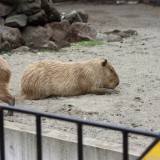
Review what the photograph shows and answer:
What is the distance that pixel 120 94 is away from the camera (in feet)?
23.4

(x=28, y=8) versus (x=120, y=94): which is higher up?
(x=28, y=8)

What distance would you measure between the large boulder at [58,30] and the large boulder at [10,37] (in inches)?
32.7

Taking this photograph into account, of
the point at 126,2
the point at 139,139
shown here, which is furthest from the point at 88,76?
the point at 126,2

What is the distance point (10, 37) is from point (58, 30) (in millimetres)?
1474

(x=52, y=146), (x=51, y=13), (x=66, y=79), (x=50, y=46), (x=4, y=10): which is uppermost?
(x=52, y=146)

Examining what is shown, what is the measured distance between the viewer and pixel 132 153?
14.1ft

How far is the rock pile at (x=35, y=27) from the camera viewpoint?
36.6 ft

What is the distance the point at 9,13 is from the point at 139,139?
7.45 m

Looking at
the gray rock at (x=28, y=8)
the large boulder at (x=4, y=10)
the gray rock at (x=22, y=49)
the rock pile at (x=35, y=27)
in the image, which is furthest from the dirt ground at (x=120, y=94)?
the large boulder at (x=4, y=10)

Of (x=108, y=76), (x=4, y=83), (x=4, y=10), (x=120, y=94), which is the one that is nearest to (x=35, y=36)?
(x=4, y=10)

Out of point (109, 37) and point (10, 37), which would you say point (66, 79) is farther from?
point (109, 37)

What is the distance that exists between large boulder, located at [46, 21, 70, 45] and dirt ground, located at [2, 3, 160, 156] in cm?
85

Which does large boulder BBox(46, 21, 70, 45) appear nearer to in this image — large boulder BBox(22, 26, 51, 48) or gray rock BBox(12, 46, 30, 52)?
large boulder BBox(22, 26, 51, 48)

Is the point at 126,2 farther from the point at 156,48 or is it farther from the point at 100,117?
the point at 100,117
